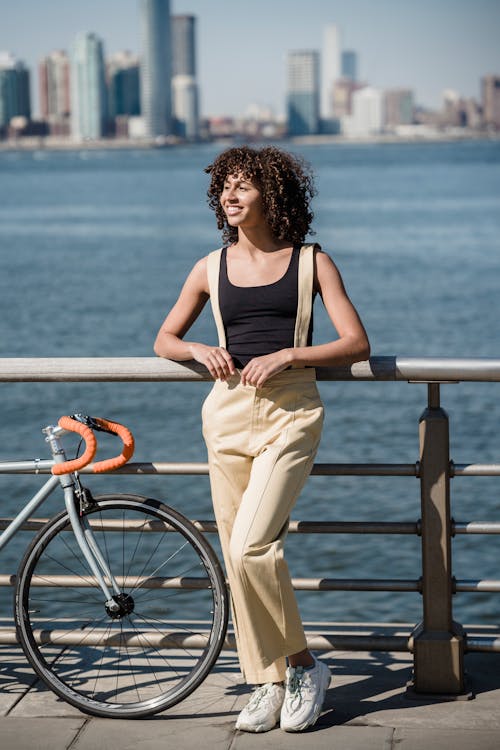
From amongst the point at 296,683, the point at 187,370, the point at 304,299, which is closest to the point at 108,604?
the point at 296,683

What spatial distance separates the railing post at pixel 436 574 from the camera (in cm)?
421

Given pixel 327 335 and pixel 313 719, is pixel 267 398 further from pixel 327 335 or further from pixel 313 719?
pixel 327 335

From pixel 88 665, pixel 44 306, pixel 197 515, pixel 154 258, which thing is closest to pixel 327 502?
pixel 197 515

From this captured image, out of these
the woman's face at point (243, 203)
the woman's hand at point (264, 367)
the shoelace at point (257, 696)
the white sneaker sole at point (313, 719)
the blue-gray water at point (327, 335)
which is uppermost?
the woman's face at point (243, 203)

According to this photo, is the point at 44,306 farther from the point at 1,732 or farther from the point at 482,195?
the point at 482,195

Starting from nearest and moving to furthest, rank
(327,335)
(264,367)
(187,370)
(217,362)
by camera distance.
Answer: (264,367), (217,362), (187,370), (327,335)

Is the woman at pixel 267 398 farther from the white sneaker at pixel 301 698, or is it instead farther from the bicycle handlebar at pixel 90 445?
the bicycle handlebar at pixel 90 445

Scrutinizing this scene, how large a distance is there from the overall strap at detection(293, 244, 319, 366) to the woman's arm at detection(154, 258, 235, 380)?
0.78 ft

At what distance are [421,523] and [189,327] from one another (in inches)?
40.3

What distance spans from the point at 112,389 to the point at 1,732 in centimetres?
2128

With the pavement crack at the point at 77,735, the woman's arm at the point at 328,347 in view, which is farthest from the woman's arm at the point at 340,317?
the pavement crack at the point at 77,735

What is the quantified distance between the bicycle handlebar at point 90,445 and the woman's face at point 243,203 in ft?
2.53

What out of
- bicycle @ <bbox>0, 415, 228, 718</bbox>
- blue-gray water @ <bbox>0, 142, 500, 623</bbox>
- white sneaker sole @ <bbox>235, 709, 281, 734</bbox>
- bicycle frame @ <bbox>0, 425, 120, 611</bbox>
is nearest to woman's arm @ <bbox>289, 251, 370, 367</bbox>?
bicycle @ <bbox>0, 415, 228, 718</bbox>

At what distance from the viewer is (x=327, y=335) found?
102 ft
